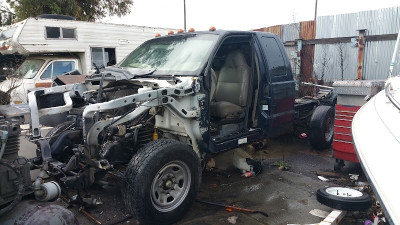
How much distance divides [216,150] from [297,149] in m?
3.06

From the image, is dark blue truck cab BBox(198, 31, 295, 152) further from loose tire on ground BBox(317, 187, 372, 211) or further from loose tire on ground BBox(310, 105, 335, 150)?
loose tire on ground BBox(317, 187, 372, 211)

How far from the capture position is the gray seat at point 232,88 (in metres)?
4.77

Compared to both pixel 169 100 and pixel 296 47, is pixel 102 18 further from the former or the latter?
pixel 169 100

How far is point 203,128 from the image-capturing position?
13.6ft

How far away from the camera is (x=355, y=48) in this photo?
9.65 m

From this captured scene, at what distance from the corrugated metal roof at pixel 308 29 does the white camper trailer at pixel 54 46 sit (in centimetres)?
618

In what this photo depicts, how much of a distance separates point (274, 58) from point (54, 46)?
7136 mm

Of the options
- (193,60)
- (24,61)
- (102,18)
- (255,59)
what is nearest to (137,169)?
(193,60)

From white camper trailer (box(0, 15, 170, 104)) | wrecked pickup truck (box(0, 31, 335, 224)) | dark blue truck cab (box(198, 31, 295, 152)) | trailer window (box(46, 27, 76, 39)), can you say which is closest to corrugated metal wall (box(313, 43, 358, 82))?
wrecked pickup truck (box(0, 31, 335, 224))

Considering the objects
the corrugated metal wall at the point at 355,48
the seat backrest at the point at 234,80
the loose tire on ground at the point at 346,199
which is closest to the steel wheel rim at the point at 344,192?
the loose tire on ground at the point at 346,199

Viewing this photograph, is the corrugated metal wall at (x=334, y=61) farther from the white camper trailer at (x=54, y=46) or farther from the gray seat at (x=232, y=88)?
the white camper trailer at (x=54, y=46)

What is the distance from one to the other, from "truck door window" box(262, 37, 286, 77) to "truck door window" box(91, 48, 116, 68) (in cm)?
684

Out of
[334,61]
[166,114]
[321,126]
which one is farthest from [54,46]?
[334,61]

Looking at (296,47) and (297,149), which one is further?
(296,47)
